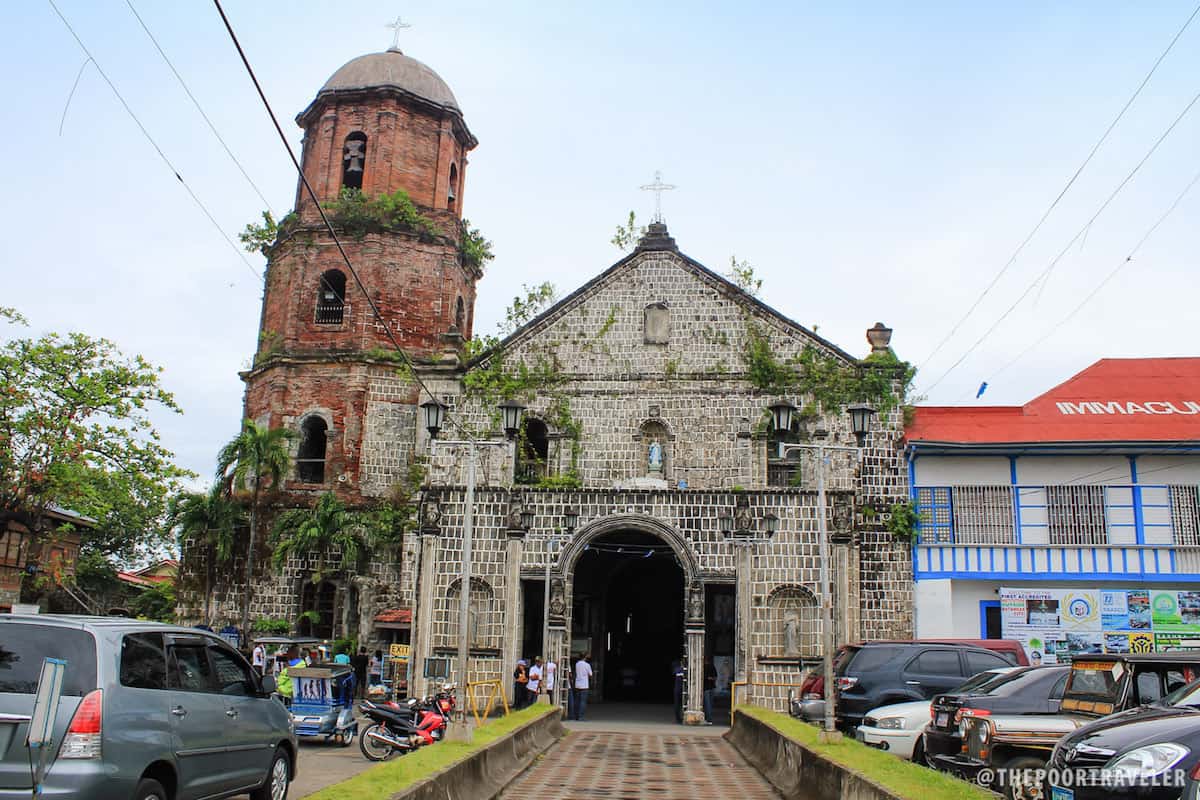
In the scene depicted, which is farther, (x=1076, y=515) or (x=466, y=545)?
(x=1076, y=515)

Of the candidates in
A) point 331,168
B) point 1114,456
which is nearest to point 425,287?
point 331,168

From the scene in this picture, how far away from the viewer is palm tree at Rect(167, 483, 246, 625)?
28.0 metres

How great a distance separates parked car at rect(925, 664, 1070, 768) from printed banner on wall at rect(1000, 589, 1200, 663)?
45.4ft

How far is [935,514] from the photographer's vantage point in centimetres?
2539

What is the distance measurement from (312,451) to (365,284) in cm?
495

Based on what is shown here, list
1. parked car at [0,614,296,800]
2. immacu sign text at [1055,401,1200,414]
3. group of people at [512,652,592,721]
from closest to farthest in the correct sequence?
1. parked car at [0,614,296,800]
2. group of people at [512,652,592,721]
3. immacu sign text at [1055,401,1200,414]

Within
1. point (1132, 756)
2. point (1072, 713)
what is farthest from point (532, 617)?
point (1132, 756)

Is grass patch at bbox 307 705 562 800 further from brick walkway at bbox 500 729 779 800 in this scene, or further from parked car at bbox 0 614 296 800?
parked car at bbox 0 614 296 800

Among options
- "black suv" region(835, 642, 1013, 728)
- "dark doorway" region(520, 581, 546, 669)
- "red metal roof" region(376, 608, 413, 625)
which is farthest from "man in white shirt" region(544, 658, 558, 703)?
"black suv" region(835, 642, 1013, 728)

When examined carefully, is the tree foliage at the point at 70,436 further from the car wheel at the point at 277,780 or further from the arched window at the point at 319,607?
the car wheel at the point at 277,780

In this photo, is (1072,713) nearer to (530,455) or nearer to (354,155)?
(530,455)

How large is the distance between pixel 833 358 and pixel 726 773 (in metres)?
15.5

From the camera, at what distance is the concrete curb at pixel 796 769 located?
852 cm

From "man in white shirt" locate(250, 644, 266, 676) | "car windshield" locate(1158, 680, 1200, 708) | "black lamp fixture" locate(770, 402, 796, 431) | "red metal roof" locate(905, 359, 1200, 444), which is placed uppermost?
"red metal roof" locate(905, 359, 1200, 444)
